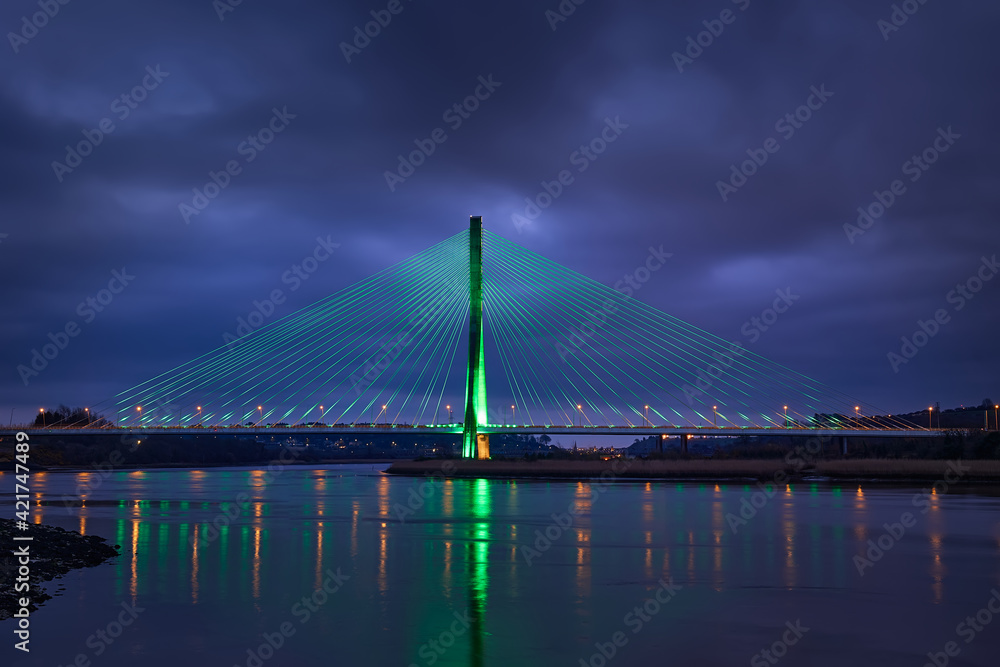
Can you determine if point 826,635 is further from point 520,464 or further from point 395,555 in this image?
point 520,464

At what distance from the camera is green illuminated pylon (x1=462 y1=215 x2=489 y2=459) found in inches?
2628

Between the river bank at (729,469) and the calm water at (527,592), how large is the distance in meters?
25.1

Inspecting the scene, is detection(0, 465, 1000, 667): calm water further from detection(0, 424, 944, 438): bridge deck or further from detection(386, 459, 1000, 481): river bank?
detection(0, 424, 944, 438): bridge deck

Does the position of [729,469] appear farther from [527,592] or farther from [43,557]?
[43,557]

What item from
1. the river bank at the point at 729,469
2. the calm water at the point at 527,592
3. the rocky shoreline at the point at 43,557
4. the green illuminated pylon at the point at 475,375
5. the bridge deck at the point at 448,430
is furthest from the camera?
the bridge deck at the point at 448,430

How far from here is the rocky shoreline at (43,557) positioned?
14.3m

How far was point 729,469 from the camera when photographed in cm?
5875

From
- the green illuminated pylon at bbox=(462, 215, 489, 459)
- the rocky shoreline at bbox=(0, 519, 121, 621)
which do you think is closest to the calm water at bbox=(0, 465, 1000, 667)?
the rocky shoreline at bbox=(0, 519, 121, 621)

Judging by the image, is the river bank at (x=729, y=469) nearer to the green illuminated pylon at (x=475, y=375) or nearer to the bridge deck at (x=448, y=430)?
the green illuminated pylon at (x=475, y=375)

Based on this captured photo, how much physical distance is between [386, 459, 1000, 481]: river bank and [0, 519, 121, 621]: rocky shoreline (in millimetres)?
45775

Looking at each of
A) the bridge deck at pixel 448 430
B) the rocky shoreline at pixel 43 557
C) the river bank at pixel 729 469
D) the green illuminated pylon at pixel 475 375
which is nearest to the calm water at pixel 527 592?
the rocky shoreline at pixel 43 557

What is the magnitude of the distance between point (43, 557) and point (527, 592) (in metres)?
10.3

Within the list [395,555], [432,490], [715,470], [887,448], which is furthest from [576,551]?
[887,448]

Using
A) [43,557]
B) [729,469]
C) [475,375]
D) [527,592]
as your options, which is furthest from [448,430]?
[527,592]
